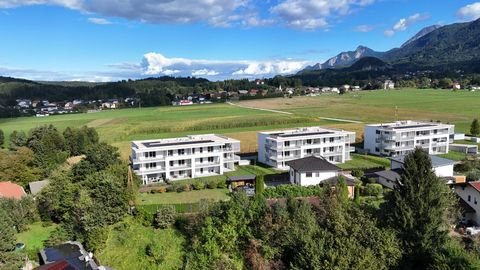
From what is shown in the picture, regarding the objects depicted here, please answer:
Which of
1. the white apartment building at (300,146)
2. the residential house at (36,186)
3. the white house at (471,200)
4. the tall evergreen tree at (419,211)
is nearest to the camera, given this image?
the tall evergreen tree at (419,211)

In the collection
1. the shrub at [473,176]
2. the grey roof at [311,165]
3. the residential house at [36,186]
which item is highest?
→ the grey roof at [311,165]

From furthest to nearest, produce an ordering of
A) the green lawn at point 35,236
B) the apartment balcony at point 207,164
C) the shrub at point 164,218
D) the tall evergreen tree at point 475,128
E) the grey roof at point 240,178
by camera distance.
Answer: the tall evergreen tree at point 475,128 → the apartment balcony at point 207,164 → the grey roof at point 240,178 → the shrub at point 164,218 → the green lawn at point 35,236

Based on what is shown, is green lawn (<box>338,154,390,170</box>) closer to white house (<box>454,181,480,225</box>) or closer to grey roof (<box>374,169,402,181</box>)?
grey roof (<box>374,169,402,181</box>)

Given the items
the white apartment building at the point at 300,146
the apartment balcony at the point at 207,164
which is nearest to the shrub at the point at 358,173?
the white apartment building at the point at 300,146

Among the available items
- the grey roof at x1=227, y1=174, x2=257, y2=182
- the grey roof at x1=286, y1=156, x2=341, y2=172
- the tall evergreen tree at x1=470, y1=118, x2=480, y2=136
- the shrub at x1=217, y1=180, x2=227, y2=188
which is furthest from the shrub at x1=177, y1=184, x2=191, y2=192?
the tall evergreen tree at x1=470, y1=118, x2=480, y2=136

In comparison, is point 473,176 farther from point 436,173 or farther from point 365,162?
point 365,162

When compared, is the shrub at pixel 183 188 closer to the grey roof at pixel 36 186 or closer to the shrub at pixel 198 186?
the shrub at pixel 198 186
